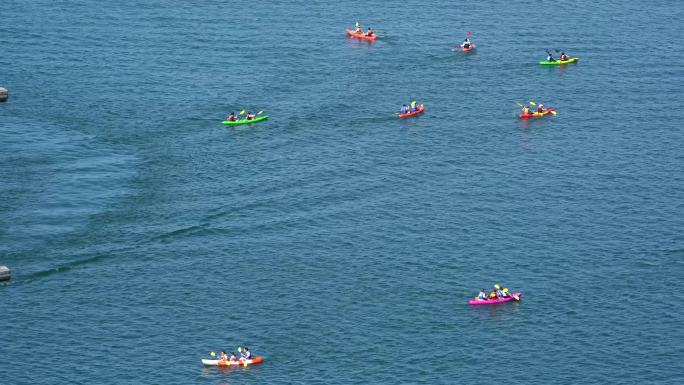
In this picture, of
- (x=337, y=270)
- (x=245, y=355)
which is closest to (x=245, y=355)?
(x=245, y=355)

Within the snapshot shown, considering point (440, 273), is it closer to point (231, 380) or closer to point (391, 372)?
point (391, 372)

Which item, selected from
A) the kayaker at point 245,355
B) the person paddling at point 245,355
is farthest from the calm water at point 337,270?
the kayaker at point 245,355

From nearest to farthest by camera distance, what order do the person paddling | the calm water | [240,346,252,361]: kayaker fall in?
the person paddling, [240,346,252,361]: kayaker, the calm water

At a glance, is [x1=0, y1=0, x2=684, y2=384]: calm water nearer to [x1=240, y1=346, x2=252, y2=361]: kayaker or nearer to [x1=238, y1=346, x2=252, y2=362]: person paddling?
[x1=238, y1=346, x2=252, y2=362]: person paddling

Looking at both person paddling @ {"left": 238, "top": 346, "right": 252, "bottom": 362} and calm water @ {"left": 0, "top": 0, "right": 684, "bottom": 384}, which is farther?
calm water @ {"left": 0, "top": 0, "right": 684, "bottom": 384}

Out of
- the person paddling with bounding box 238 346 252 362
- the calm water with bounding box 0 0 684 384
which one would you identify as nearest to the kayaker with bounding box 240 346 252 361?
the person paddling with bounding box 238 346 252 362

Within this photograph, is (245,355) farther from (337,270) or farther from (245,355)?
(337,270)

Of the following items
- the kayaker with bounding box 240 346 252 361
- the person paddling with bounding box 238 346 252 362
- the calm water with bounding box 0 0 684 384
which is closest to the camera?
the person paddling with bounding box 238 346 252 362

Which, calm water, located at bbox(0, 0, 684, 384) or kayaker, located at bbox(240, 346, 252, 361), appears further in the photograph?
calm water, located at bbox(0, 0, 684, 384)

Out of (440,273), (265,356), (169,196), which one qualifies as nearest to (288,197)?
(169,196)

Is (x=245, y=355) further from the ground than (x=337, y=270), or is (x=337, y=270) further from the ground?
(x=337, y=270)

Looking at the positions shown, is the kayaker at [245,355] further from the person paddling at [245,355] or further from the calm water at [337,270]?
the calm water at [337,270]
